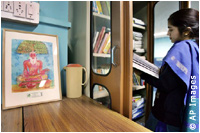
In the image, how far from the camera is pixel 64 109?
646 mm

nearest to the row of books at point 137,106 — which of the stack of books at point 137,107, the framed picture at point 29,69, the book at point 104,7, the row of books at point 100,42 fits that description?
the stack of books at point 137,107

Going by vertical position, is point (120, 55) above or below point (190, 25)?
below

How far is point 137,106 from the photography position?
1.48 meters

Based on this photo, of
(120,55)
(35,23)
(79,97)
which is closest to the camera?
(120,55)

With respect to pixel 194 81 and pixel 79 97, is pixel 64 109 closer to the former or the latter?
pixel 79 97

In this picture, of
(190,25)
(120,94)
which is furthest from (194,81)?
(120,94)

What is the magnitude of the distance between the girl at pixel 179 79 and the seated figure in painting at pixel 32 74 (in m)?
0.79

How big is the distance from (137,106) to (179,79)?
84 centimetres

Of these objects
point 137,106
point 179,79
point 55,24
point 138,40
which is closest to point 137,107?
point 137,106

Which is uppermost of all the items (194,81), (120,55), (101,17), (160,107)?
(101,17)

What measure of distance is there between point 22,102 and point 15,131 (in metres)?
0.27

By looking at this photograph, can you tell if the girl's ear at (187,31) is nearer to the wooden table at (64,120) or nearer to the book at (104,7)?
the book at (104,7)

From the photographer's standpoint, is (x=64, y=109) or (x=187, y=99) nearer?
(x=64, y=109)

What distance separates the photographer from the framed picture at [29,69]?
25.8 inches
